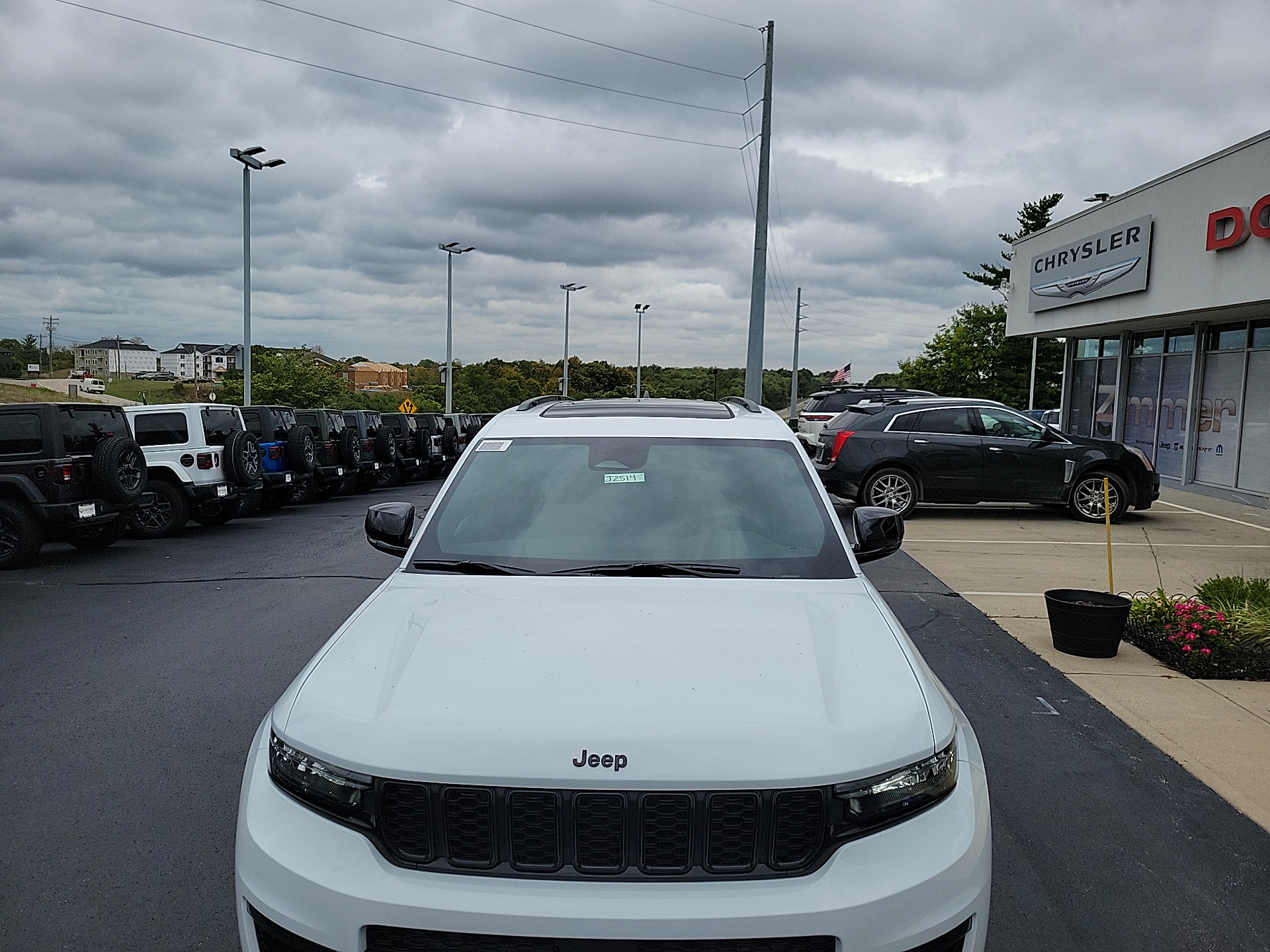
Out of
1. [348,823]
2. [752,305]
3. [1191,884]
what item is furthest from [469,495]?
[752,305]

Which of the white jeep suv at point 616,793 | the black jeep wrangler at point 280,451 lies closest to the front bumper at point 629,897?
the white jeep suv at point 616,793

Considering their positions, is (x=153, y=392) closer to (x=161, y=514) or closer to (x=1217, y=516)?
(x=161, y=514)

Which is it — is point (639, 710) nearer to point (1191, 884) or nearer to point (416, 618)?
point (416, 618)

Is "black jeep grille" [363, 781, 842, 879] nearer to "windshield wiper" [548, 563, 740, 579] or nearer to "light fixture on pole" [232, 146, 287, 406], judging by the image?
"windshield wiper" [548, 563, 740, 579]

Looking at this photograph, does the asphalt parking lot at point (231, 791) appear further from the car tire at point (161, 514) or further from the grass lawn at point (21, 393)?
the grass lawn at point (21, 393)

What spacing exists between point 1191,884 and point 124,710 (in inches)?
214

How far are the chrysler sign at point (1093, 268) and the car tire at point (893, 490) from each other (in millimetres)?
9065

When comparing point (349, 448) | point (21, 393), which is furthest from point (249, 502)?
point (21, 393)

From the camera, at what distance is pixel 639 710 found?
2391mm

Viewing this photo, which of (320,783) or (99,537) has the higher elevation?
(320,783)

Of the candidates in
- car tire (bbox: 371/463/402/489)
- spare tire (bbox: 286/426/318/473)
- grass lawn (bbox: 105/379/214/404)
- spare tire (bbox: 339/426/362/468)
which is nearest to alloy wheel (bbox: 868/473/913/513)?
spare tire (bbox: 286/426/318/473)

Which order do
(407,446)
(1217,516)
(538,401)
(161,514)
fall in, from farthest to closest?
(407,446) < (1217,516) < (161,514) < (538,401)

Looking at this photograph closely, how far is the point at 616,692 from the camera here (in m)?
2.47

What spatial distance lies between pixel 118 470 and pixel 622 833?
11.5 m
